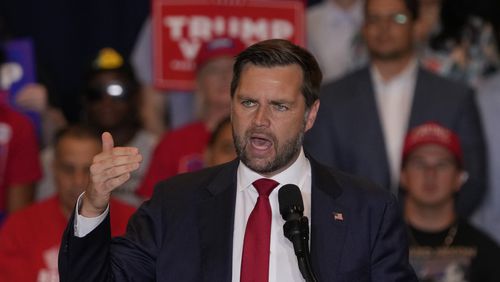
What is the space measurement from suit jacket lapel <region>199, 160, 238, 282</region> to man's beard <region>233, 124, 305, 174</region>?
0.39ft

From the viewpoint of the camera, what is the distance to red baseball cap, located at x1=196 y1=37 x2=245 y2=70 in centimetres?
616

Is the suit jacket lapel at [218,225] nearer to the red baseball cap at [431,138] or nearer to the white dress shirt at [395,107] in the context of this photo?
the red baseball cap at [431,138]

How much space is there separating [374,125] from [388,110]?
0.16 metres

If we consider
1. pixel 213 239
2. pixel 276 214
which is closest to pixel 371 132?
pixel 276 214

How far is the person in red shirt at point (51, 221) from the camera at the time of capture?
16.5ft

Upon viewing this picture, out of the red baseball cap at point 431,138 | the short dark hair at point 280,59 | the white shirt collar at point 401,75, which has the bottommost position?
the red baseball cap at point 431,138

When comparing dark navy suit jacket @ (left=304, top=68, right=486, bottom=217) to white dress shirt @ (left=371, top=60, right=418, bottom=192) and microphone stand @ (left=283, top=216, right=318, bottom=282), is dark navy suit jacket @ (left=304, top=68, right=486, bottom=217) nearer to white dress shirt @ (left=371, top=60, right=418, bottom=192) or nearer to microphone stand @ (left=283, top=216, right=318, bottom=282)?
white dress shirt @ (left=371, top=60, right=418, bottom=192)

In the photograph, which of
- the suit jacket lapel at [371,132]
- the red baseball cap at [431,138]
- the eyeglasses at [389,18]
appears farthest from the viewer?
the eyeglasses at [389,18]

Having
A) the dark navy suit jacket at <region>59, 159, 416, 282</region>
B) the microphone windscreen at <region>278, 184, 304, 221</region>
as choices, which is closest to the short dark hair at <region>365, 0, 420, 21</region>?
the dark navy suit jacket at <region>59, 159, 416, 282</region>

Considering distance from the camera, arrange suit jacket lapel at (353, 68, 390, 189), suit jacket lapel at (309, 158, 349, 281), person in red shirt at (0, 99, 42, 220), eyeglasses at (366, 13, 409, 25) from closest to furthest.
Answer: suit jacket lapel at (309, 158, 349, 281), suit jacket lapel at (353, 68, 390, 189), eyeglasses at (366, 13, 409, 25), person in red shirt at (0, 99, 42, 220)

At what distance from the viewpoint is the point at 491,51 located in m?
6.43

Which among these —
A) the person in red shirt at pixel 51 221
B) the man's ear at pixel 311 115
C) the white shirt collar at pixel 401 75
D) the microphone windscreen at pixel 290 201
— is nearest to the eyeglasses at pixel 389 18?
the white shirt collar at pixel 401 75

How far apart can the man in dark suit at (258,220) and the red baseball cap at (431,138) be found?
2138 mm

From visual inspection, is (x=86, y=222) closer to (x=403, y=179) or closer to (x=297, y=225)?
(x=297, y=225)
